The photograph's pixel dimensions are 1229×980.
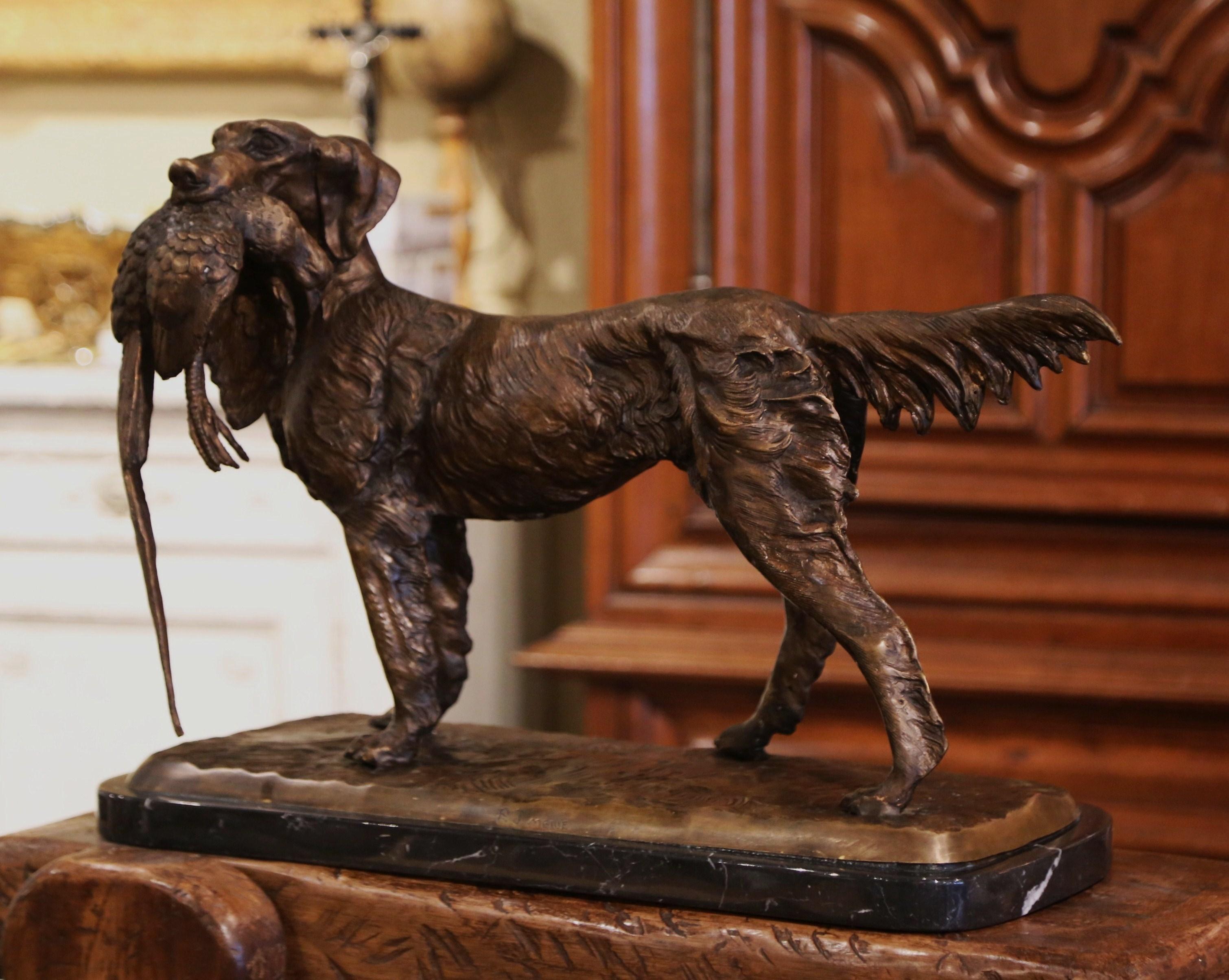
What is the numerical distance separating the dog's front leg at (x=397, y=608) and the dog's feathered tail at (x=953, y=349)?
238mm

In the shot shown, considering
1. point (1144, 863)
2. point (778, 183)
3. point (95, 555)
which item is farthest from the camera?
point (95, 555)

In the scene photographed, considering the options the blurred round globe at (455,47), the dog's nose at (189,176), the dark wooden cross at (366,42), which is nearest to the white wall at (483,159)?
the blurred round globe at (455,47)

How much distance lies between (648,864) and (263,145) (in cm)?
40

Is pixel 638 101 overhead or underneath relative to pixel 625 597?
overhead

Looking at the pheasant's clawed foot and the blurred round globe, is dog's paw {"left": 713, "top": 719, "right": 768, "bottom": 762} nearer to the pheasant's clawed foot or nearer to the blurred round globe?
the pheasant's clawed foot

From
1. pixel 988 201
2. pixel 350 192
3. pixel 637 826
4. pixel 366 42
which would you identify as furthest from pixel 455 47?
pixel 637 826

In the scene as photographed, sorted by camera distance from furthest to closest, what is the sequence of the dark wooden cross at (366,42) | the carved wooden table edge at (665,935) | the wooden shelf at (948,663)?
the dark wooden cross at (366,42)
the wooden shelf at (948,663)
the carved wooden table edge at (665,935)

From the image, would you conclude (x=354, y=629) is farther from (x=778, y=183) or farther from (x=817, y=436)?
(x=817, y=436)

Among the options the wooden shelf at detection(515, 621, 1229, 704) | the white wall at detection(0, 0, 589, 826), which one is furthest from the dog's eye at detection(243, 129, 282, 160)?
the white wall at detection(0, 0, 589, 826)

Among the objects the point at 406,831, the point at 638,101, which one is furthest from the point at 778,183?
the point at 406,831

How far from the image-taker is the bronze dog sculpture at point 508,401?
0.74 m

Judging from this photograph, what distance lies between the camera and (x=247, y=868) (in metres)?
0.80

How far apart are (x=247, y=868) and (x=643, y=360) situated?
1.04ft

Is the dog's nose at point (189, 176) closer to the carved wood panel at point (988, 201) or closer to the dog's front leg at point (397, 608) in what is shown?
the dog's front leg at point (397, 608)
